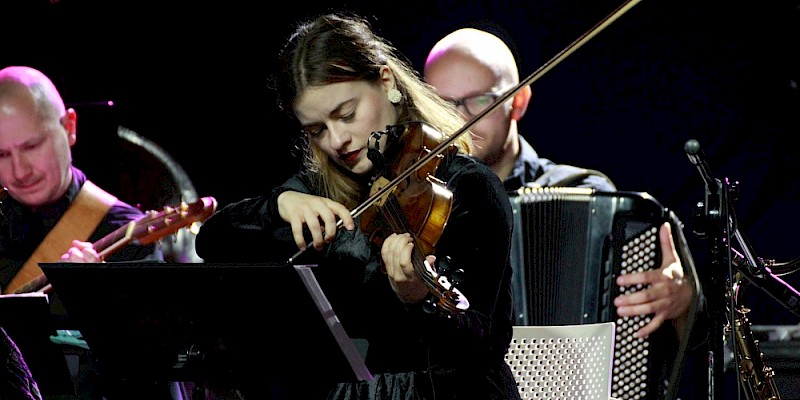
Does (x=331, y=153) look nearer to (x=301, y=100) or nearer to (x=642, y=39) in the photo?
(x=301, y=100)

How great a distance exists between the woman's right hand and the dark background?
5.85 feet

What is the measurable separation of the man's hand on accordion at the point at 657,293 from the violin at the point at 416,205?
812mm

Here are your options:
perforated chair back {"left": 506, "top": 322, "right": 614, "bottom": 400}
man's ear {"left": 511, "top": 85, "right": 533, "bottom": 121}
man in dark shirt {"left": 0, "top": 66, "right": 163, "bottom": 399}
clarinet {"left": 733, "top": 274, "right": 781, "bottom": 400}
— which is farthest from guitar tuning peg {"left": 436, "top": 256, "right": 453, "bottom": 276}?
man in dark shirt {"left": 0, "top": 66, "right": 163, "bottom": 399}

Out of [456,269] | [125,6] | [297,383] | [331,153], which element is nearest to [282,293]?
[297,383]

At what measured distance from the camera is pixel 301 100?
2.05 m

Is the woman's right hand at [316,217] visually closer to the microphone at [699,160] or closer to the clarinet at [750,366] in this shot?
the microphone at [699,160]

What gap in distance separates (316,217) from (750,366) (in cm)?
148

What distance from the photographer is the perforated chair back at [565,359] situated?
246 cm

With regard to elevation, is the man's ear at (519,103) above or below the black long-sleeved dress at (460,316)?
above

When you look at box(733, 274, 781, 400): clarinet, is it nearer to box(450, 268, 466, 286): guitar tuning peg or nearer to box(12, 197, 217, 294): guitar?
box(450, 268, 466, 286): guitar tuning peg

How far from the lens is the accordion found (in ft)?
8.16

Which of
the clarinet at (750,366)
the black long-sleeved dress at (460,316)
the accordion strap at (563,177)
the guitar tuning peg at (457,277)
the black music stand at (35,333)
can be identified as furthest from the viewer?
the accordion strap at (563,177)

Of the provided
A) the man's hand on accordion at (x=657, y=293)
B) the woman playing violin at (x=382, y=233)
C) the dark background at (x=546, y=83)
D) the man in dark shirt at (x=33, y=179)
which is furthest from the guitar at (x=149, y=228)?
the man's hand on accordion at (x=657, y=293)

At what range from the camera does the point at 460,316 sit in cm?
170
